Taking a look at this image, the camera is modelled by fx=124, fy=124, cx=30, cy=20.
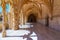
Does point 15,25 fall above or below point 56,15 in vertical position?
below

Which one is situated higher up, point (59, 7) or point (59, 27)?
point (59, 7)

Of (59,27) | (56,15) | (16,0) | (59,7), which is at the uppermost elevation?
(16,0)

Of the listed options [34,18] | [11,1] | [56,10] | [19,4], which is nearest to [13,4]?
[11,1]

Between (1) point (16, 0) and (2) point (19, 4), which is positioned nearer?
(1) point (16, 0)

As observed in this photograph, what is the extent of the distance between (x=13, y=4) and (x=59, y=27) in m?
4.20

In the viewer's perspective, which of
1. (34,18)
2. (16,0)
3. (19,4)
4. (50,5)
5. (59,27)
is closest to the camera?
(59,27)

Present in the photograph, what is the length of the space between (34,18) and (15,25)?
21.5m

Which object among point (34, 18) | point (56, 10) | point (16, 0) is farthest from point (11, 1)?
point (34, 18)

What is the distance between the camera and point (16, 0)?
10.6m

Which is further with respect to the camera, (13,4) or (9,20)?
(9,20)

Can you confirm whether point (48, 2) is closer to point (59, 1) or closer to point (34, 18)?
point (59, 1)

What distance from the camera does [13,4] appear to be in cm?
1030

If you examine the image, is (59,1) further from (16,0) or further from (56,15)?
(16,0)

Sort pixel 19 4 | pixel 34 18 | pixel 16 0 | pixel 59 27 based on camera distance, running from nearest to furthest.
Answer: pixel 59 27 → pixel 16 0 → pixel 19 4 → pixel 34 18
